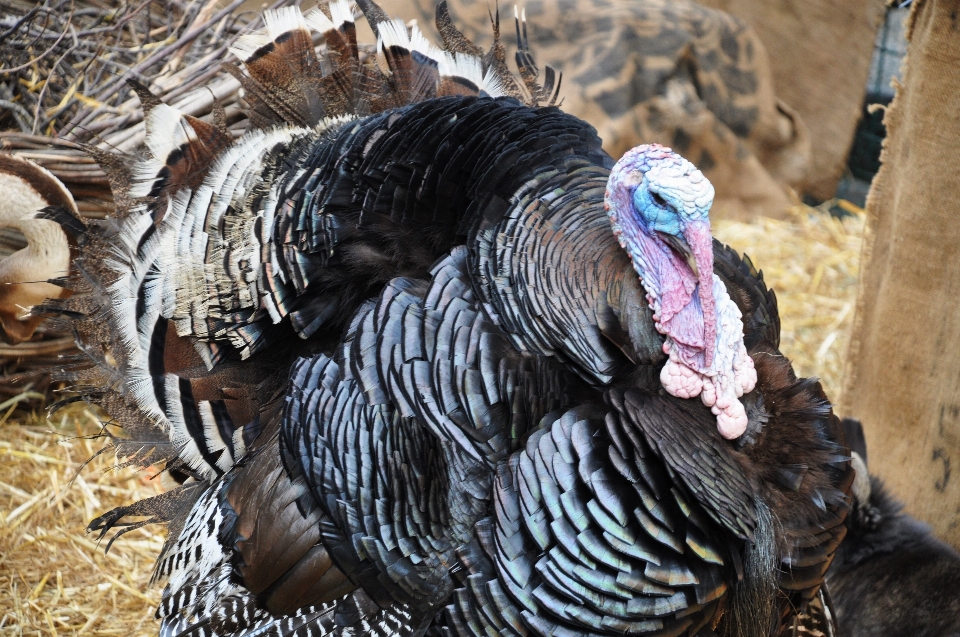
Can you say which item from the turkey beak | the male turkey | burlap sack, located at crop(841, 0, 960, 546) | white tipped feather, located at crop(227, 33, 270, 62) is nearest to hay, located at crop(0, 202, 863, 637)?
burlap sack, located at crop(841, 0, 960, 546)

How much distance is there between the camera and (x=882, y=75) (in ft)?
17.6

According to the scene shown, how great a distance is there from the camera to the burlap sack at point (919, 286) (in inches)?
97.3

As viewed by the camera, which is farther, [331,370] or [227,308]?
[227,308]

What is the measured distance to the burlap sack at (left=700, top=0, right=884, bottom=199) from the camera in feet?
17.3

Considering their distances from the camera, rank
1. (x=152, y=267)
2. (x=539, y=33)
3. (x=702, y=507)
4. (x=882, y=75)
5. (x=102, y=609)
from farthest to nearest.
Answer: (x=882, y=75) < (x=539, y=33) < (x=102, y=609) < (x=152, y=267) < (x=702, y=507)

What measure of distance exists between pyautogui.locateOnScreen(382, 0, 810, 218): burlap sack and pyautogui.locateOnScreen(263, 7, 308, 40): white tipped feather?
202 cm

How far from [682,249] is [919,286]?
129cm

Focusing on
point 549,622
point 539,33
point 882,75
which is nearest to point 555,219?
point 549,622

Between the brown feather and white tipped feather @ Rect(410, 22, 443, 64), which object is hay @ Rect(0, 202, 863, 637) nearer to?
the brown feather

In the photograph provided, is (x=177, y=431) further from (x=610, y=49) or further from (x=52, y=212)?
(x=610, y=49)

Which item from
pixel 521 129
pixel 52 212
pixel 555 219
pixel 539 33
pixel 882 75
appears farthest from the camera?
pixel 882 75

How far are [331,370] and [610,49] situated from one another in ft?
10.7

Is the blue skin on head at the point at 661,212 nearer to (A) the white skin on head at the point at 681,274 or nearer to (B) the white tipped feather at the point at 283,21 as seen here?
(A) the white skin on head at the point at 681,274

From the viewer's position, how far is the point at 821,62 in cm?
538
